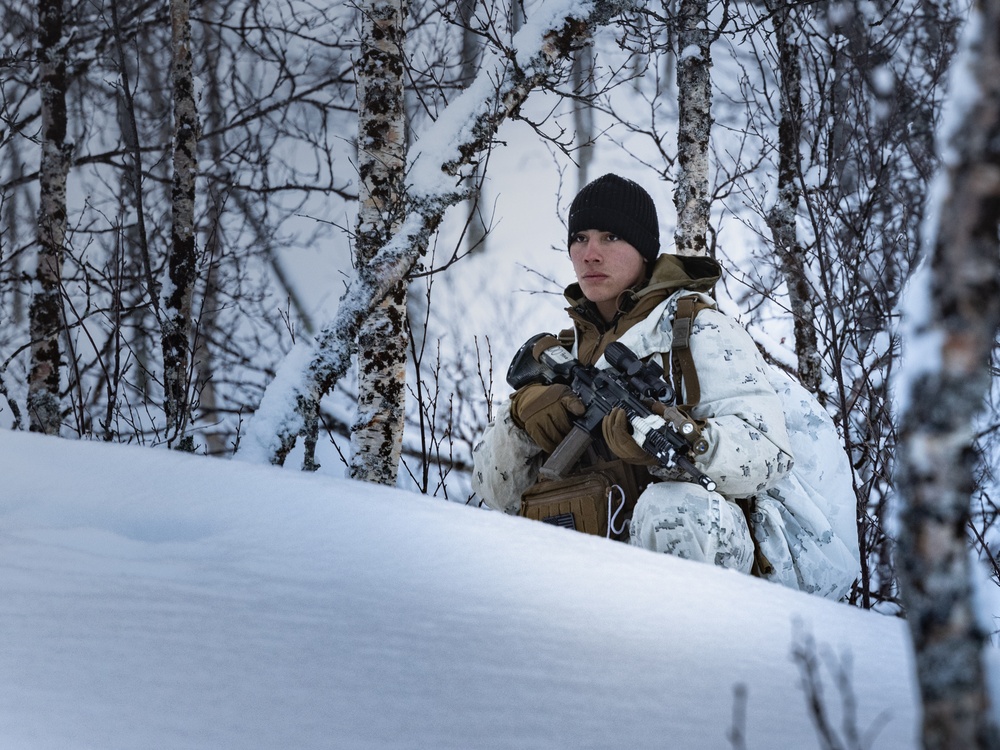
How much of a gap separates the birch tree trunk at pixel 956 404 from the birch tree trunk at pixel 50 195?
5957 millimetres

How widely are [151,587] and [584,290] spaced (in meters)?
1.61

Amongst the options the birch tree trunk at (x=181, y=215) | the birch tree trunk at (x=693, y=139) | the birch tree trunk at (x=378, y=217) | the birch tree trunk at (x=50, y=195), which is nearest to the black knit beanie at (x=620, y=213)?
the birch tree trunk at (x=693, y=139)

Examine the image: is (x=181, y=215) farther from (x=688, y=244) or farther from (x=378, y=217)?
(x=688, y=244)

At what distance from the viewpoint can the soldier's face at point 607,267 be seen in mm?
2768

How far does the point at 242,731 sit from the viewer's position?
1070mm

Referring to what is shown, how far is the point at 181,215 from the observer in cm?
524

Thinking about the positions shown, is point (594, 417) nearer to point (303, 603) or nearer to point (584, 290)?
point (584, 290)

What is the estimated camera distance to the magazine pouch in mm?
2508

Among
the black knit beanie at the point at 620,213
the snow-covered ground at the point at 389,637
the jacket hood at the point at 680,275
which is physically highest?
the black knit beanie at the point at 620,213

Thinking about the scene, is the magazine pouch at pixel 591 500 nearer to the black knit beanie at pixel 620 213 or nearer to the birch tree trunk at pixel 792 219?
the black knit beanie at pixel 620 213

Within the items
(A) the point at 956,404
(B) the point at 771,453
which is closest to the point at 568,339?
(B) the point at 771,453

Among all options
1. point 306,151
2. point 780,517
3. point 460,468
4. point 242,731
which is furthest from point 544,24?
point 306,151

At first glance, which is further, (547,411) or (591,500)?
(547,411)

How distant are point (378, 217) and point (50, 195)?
2.66 meters
